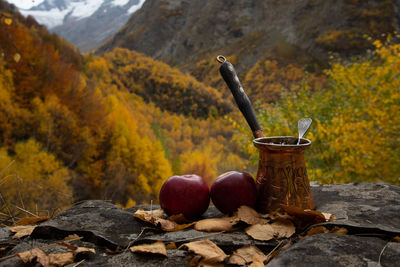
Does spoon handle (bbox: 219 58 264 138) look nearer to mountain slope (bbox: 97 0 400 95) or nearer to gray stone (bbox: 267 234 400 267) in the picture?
gray stone (bbox: 267 234 400 267)

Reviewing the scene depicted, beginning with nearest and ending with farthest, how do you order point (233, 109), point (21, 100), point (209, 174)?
point (21, 100) < point (209, 174) < point (233, 109)

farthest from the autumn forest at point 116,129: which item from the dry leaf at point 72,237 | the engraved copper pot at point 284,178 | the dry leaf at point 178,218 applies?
the engraved copper pot at point 284,178

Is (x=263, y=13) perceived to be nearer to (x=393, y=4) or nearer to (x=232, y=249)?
(x=393, y=4)

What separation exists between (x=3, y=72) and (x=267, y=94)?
36.4 m

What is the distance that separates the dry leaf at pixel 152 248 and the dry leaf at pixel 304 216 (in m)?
0.66

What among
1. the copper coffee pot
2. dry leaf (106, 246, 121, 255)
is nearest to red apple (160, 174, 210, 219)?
the copper coffee pot

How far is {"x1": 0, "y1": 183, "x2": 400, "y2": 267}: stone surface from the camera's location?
103 cm

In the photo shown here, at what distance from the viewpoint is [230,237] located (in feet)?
4.63

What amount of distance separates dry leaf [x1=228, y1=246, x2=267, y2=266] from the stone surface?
2.1 inches

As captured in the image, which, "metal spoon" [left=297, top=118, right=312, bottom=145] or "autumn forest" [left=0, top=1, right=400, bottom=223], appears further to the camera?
"autumn forest" [left=0, top=1, right=400, bottom=223]

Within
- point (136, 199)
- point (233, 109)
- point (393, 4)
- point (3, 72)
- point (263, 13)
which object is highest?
point (263, 13)

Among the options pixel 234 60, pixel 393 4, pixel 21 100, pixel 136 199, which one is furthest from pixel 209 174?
pixel 393 4

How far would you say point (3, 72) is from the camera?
15891 mm

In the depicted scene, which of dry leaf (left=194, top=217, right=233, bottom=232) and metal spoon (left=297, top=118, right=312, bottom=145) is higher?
metal spoon (left=297, top=118, right=312, bottom=145)
